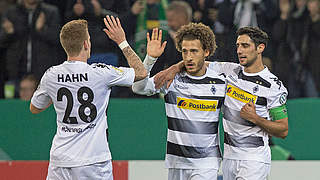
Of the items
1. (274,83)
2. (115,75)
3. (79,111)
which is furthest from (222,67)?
(79,111)

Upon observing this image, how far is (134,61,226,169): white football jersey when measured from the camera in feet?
17.4

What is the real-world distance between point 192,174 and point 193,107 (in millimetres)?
590

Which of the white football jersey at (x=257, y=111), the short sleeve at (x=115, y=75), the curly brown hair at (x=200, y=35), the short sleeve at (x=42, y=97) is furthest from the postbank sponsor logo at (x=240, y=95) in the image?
the short sleeve at (x=42, y=97)

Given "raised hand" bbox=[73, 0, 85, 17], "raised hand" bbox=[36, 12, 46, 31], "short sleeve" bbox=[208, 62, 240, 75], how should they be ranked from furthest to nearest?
"raised hand" bbox=[36, 12, 46, 31] → "raised hand" bbox=[73, 0, 85, 17] → "short sleeve" bbox=[208, 62, 240, 75]

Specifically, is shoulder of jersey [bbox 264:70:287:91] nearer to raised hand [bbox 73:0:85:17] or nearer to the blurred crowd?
the blurred crowd

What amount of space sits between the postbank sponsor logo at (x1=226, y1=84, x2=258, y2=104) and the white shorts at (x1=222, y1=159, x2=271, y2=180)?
1.83ft

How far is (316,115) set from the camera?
8195 mm

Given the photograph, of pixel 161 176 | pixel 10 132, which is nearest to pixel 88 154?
pixel 161 176

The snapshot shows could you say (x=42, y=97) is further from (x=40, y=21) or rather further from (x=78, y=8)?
(x=40, y=21)

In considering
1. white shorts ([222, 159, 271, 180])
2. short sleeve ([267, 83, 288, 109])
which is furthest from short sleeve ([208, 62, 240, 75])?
white shorts ([222, 159, 271, 180])

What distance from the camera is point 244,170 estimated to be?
539 centimetres

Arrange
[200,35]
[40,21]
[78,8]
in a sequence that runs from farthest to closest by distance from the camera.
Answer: [40,21]
[78,8]
[200,35]

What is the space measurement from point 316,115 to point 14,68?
4.10m

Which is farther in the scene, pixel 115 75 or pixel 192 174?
pixel 192 174
